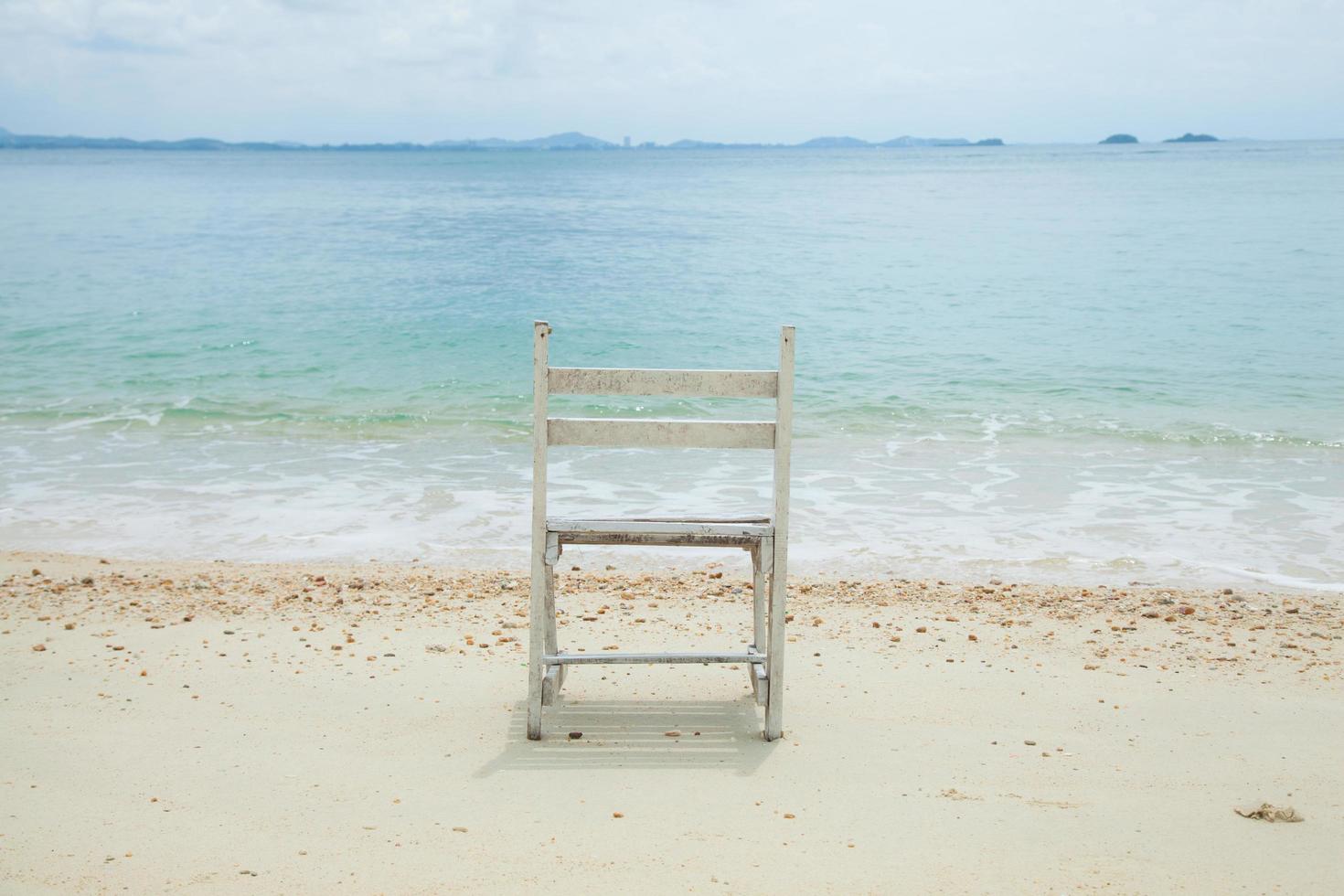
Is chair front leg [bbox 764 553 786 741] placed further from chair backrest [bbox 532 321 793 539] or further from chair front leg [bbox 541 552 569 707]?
chair front leg [bbox 541 552 569 707]

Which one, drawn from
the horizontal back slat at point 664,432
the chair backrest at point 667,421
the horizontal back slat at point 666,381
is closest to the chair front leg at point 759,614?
the chair backrest at point 667,421

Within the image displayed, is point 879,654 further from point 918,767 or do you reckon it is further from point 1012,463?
point 1012,463

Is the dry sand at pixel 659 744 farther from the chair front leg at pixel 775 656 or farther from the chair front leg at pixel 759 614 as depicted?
the chair front leg at pixel 759 614

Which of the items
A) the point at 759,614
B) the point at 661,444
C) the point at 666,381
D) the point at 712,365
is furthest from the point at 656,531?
the point at 712,365

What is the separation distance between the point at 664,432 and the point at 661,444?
1.9 inches

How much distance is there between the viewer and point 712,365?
16.5 m

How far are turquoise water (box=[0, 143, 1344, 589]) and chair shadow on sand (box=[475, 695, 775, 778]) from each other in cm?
281

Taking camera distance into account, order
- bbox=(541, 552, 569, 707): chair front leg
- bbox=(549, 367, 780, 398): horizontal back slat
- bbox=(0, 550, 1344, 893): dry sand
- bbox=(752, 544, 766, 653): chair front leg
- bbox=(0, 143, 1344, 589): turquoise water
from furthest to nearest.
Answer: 1. bbox=(0, 143, 1344, 589): turquoise water
2. bbox=(752, 544, 766, 653): chair front leg
3. bbox=(541, 552, 569, 707): chair front leg
4. bbox=(549, 367, 780, 398): horizontal back slat
5. bbox=(0, 550, 1344, 893): dry sand

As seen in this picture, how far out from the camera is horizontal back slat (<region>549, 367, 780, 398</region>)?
4070 mm

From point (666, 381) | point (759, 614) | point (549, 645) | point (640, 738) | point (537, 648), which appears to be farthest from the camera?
point (759, 614)

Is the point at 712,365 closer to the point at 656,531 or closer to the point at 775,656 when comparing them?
the point at 775,656

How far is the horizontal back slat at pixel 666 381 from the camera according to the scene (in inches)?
160

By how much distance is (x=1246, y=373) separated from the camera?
1509cm

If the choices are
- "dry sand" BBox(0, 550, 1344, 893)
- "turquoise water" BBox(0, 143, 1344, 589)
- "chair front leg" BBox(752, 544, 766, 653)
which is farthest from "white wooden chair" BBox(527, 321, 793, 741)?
Result: "turquoise water" BBox(0, 143, 1344, 589)
